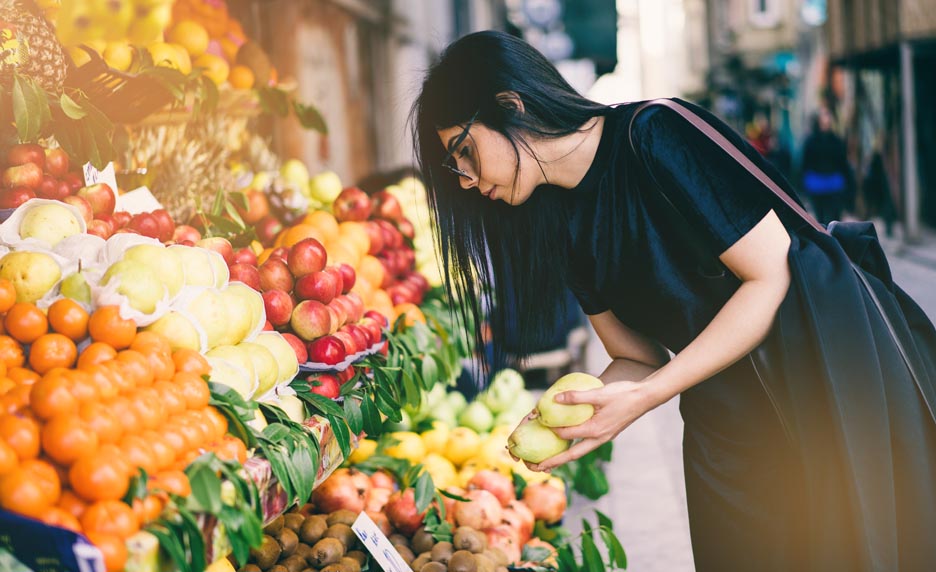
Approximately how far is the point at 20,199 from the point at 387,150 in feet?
18.9

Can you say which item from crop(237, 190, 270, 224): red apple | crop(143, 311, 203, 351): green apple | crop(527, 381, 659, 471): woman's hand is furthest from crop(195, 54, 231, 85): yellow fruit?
crop(527, 381, 659, 471): woman's hand

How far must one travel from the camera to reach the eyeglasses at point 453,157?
182 cm

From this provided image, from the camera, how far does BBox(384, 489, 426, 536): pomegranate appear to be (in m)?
2.80

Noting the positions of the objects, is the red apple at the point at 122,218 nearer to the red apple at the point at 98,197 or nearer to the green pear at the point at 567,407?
the red apple at the point at 98,197

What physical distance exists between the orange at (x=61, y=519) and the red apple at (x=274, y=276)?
1137 millimetres

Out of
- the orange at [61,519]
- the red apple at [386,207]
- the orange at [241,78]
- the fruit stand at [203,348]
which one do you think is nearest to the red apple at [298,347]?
the fruit stand at [203,348]

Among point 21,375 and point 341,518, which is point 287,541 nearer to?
point 341,518

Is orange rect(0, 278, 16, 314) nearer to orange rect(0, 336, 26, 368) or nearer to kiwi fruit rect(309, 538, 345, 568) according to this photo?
orange rect(0, 336, 26, 368)

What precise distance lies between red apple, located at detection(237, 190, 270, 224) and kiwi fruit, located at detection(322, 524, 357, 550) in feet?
4.10

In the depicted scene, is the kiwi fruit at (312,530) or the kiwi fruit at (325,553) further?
the kiwi fruit at (312,530)

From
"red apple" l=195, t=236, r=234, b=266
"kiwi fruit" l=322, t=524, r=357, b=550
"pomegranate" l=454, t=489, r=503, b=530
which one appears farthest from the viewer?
"pomegranate" l=454, t=489, r=503, b=530

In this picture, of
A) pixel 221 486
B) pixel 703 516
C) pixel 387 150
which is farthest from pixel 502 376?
pixel 387 150

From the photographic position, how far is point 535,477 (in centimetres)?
359

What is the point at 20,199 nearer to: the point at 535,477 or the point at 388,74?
the point at 535,477
